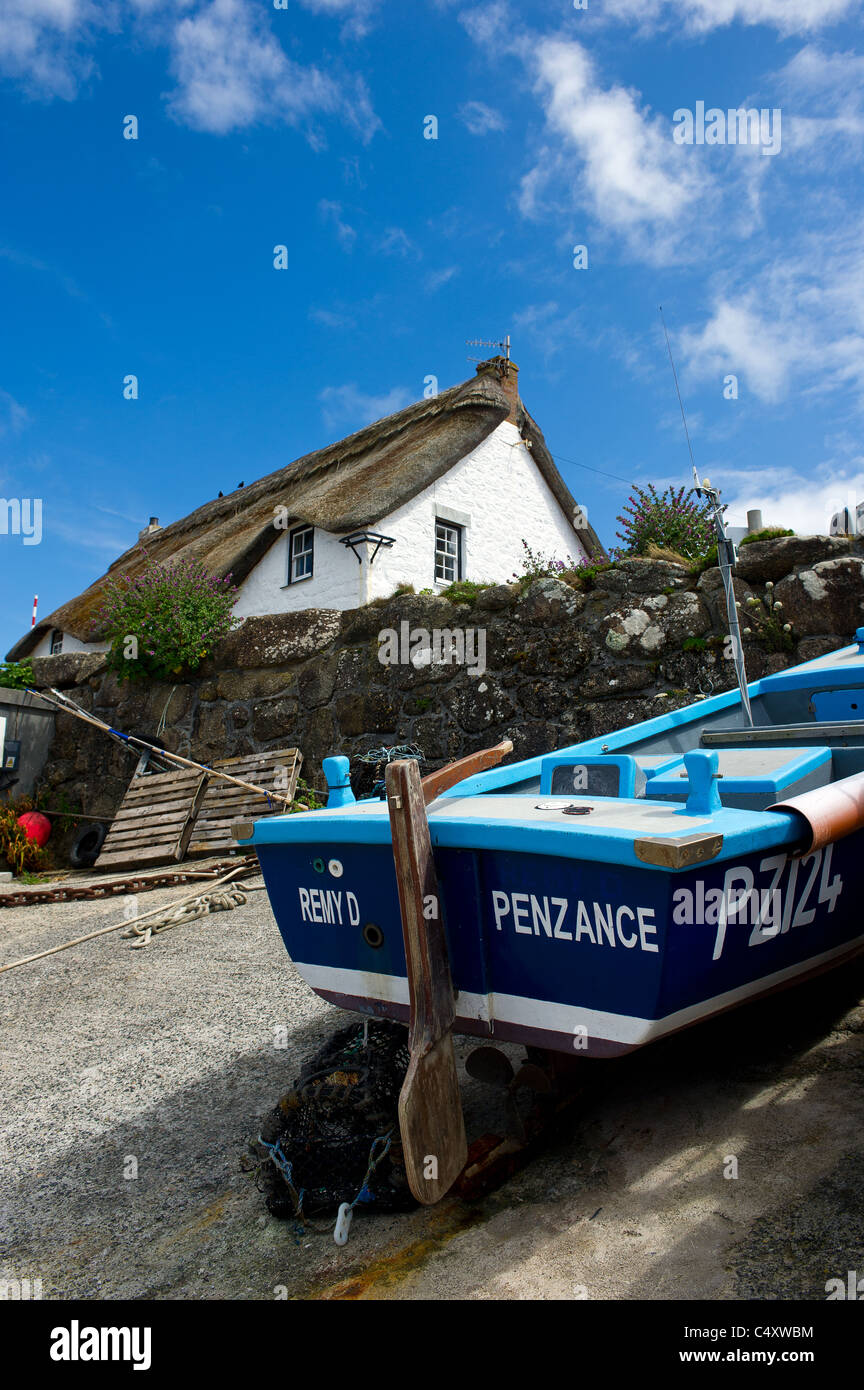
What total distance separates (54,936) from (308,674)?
3979mm

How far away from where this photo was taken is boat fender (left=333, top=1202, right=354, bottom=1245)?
93.3 inches

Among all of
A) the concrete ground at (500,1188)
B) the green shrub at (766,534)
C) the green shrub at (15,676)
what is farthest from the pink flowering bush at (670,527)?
the green shrub at (15,676)

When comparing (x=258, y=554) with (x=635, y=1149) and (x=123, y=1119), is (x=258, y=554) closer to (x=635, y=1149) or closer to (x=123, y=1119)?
(x=123, y=1119)

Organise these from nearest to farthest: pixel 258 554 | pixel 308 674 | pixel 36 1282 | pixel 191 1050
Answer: pixel 36 1282
pixel 191 1050
pixel 308 674
pixel 258 554

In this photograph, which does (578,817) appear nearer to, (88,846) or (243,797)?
(243,797)

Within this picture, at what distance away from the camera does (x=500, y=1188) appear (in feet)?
8.32

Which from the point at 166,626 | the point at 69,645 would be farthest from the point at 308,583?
the point at 69,645

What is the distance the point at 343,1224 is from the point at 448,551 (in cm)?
1131

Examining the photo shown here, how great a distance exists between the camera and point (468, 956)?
8.28ft

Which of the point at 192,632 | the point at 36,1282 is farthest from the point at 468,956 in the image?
the point at 192,632

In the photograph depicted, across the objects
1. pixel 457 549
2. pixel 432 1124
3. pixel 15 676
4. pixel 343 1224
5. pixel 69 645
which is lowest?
pixel 343 1224

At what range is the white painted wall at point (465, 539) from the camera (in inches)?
465

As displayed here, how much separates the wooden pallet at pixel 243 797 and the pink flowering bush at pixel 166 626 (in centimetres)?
181

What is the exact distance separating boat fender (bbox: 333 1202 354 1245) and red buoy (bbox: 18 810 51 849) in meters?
9.09
